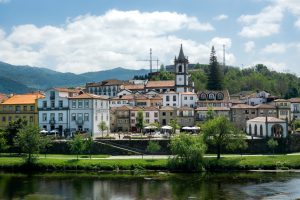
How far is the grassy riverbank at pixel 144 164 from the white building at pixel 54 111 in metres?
17.9

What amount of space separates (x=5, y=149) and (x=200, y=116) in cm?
3753

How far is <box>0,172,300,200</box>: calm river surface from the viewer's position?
1753 inches

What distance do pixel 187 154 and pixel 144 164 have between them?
589 centimetres

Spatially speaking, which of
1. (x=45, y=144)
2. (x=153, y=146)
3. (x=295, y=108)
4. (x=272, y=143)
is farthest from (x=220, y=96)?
(x=45, y=144)

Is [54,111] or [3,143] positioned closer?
[3,143]

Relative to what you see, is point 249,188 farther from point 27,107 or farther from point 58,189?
point 27,107

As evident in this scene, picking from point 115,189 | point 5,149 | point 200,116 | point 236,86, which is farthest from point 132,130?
point 236,86

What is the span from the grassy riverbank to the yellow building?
20.3 m

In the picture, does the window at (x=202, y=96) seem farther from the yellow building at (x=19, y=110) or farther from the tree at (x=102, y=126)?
the yellow building at (x=19, y=110)

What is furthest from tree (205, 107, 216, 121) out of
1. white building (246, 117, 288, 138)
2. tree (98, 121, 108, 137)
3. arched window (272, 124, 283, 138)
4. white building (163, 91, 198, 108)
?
tree (98, 121, 108, 137)

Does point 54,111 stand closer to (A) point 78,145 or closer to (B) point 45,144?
(B) point 45,144

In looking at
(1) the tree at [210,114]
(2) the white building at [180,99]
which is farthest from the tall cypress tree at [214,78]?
(1) the tree at [210,114]

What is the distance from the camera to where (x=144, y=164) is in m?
60.5

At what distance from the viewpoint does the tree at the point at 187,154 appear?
58.4 m
